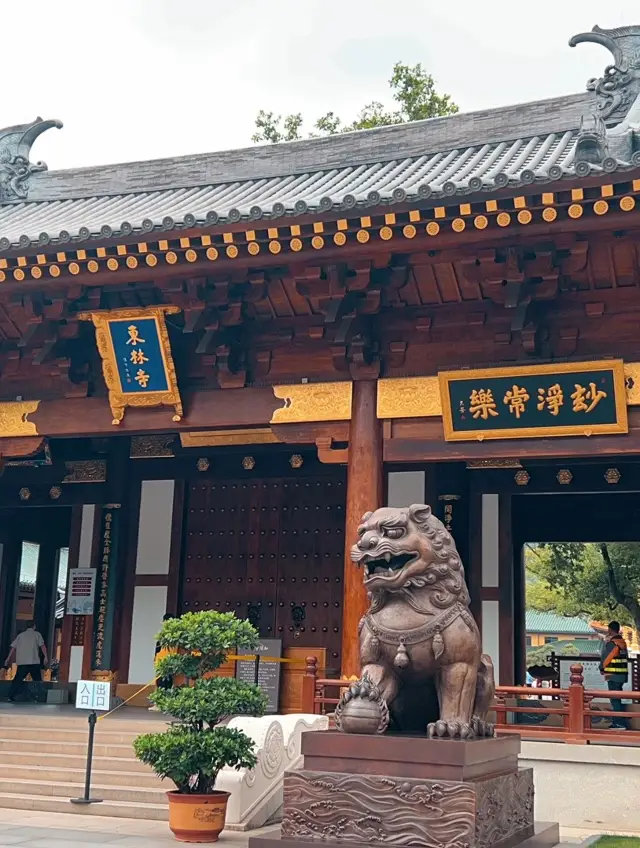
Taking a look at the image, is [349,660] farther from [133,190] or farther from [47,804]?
[133,190]

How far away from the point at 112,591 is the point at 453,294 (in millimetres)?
6579

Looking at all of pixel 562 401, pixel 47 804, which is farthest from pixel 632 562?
pixel 47 804

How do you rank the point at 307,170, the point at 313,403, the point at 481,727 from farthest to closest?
the point at 307,170, the point at 313,403, the point at 481,727

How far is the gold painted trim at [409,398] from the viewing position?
9398 mm

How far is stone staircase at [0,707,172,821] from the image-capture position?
26.3 ft

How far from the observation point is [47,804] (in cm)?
803

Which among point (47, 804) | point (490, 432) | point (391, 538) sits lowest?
point (47, 804)

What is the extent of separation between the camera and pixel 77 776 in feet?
28.1

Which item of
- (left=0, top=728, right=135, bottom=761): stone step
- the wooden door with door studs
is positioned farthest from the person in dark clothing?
(left=0, top=728, right=135, bottom=761): stone step

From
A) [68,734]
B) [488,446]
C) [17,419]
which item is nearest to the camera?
[488,446]

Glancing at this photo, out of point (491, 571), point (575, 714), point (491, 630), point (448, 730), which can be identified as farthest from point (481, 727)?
point (491, 571)

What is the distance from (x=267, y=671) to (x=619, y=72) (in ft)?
26.6

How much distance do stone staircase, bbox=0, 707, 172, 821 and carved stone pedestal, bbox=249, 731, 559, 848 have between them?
276 cm

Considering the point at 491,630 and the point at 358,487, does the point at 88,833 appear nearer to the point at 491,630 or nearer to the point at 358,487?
the point at 358,487
